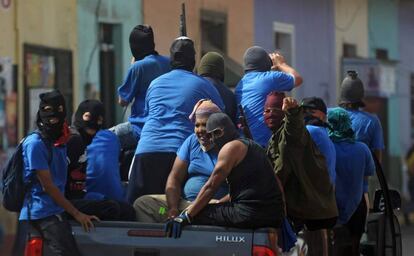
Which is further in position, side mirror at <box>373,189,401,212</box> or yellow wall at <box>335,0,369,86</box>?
yellow wall at <box>335,0,369,86</box>

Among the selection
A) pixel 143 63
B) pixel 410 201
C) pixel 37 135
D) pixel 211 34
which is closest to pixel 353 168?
pixel 143 63

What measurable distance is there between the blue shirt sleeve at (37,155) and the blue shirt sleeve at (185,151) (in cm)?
85

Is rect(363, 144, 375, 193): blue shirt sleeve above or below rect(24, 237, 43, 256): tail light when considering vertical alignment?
above

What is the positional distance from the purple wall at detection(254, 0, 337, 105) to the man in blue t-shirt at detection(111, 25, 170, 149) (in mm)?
14440

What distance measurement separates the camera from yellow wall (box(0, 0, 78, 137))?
17.1 m

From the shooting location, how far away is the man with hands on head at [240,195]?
701cm

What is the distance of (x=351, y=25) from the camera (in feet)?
91.3

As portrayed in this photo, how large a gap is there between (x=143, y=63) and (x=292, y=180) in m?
1.91

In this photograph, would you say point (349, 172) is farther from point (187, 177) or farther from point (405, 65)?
point (405, 65)

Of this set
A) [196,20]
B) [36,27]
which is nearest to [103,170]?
[36,27]

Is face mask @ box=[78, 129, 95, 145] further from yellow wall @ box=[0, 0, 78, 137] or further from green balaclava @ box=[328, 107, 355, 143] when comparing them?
yellow wall @ box=[0, 0, 78, 137]

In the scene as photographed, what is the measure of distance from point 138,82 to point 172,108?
108 cm

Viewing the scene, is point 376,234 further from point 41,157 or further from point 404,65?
point 404,65

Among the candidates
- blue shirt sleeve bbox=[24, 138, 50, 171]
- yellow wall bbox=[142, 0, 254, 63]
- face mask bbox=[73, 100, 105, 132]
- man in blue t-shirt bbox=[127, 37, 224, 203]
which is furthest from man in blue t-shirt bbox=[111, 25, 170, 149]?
yellow wall bbox=[142, 0, 254, 63]
